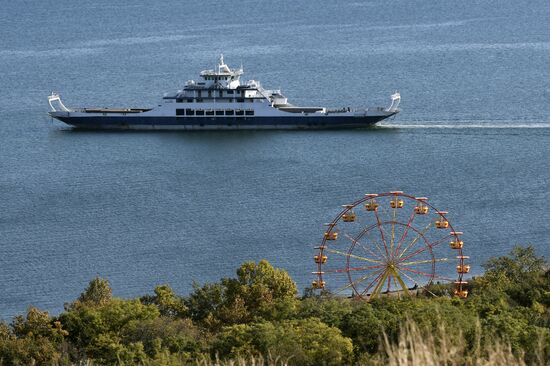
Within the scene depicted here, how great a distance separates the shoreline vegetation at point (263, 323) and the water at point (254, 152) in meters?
5.88

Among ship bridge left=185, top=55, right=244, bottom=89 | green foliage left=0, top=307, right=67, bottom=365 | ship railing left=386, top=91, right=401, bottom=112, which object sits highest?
ship bridge left=185, top=55, right=244, bottom=89

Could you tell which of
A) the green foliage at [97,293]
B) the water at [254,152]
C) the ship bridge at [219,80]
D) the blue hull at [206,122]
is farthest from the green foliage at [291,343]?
the ship bridge at [219,80]

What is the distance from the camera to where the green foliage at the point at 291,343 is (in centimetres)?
2967

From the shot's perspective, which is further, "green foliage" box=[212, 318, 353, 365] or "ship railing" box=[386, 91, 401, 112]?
"ship railing" box=[386, 91, 401, 112]

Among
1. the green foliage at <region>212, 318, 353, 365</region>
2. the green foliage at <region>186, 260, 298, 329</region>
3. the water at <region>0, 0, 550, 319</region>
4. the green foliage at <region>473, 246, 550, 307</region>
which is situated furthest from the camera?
the water at <region>0, 0, 550, 319</region>

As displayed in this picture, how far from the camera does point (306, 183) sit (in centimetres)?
5519

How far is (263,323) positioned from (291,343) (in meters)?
1.89

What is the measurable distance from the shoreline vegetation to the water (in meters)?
5.88

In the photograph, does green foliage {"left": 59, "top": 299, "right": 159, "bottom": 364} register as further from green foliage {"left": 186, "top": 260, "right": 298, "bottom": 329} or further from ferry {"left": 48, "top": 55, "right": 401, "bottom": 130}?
ferry {"left": 48, "top": 55, "right": 401, "bottom": 130}

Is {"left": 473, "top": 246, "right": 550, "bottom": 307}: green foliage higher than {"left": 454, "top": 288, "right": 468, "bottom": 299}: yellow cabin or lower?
higher

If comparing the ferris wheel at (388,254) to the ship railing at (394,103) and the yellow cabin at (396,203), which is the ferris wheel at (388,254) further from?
the ship railing at (394,103)

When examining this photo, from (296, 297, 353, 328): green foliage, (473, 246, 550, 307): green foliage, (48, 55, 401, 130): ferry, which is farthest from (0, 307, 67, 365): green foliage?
(48, 55, 401, 130): ferry

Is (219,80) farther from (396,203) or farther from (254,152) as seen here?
(396,203)

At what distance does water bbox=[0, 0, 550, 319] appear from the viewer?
46.0 metres
